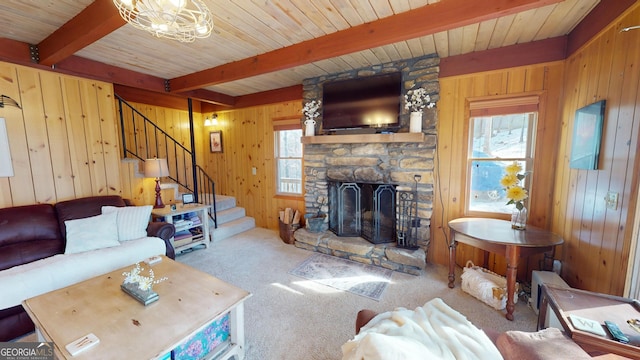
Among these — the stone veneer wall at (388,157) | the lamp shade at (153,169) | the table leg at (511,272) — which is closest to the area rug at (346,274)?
the stone veneer wall at (388,157)

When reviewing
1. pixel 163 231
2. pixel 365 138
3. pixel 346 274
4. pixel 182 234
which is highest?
pixel 365 138

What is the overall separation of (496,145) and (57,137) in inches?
203

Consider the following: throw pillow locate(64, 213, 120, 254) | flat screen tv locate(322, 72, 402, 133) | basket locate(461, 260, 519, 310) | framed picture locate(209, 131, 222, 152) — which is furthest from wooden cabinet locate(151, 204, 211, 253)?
basket locate(461, 260, 519, 310)

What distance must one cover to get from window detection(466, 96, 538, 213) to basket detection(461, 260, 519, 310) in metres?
0.79

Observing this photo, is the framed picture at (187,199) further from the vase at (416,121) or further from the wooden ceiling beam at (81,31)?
the vase at (416,121)

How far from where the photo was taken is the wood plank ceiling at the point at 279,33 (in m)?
1.82

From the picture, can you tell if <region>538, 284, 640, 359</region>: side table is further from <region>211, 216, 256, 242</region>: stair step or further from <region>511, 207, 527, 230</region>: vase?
<region>211, 216, 256, 242</region>: stair step

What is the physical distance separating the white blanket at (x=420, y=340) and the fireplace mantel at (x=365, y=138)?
212 cm

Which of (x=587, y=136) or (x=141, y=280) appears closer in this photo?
(x=141, y=280)

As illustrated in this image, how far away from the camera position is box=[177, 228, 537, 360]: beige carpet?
1.82 m

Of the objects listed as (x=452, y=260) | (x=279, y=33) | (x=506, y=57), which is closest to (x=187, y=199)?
(x=279, y=33)

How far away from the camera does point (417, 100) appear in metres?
2.92

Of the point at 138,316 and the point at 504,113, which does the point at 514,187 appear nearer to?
the point at 504,113

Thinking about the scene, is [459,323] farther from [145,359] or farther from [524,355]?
[145,359]
